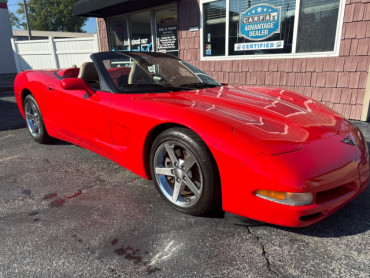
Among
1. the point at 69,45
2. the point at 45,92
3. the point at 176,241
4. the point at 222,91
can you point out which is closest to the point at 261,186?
the point at 176,241

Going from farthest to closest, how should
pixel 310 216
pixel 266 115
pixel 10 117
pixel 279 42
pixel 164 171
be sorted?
1. pixel 10 117
2. pixel 279 42
3. pixel 164 171
4. pixel 266 115
5. pixel 310 216

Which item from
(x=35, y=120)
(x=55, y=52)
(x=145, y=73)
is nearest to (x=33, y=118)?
(x=35, y=120)

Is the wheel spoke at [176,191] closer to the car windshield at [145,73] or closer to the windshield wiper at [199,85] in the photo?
the car windshield at [145,73]

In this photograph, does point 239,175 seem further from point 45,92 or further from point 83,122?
point 45,92

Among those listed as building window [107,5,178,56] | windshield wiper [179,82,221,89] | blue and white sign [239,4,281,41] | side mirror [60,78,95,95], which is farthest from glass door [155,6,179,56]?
side mirror [60,78,95,95]

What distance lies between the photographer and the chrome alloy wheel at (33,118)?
12.7 ft

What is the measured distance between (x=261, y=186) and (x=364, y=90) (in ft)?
15.2

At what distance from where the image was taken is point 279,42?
19.4 feet

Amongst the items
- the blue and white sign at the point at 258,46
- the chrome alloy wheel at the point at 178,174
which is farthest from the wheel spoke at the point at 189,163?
the blue and white sign at the point at 258,46

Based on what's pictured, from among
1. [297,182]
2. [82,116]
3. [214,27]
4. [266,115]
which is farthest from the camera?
[214,27]

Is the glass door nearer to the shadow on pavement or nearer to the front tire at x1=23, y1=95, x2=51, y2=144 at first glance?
the shadow on pavement

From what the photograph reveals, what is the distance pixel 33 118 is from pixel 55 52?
901 centimetres

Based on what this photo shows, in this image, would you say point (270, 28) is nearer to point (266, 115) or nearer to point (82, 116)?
point (266, 115)

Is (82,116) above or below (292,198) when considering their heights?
above
